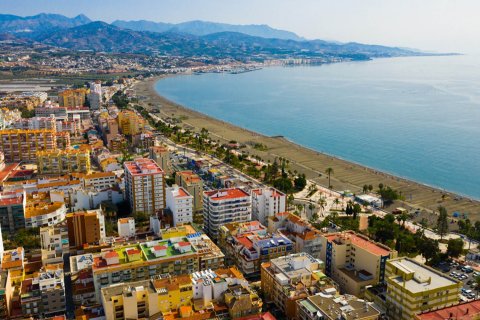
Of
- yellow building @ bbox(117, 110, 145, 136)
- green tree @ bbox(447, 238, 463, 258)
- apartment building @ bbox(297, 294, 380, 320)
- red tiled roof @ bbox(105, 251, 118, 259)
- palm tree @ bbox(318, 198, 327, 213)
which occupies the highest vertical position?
yellow building @ bbox(117, 110, 145, 136)

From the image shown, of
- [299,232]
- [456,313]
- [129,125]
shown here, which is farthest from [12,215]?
[129,125]

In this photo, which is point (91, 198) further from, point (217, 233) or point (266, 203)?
point (266, 203)

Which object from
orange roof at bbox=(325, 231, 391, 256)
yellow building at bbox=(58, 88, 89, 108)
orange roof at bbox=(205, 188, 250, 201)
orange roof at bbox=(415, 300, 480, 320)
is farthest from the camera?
yellow building at bbox=(58, 88, 89, 108)

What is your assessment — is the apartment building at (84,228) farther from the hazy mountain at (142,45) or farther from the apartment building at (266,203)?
the hazy mountain at (142,45)

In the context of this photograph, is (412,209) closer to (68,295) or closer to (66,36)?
(68,295)

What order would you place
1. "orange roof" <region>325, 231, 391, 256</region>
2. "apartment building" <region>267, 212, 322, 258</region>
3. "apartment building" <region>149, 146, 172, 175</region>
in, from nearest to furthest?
"orange roof" <region>325, 231, 391, 256</region>
"apartment building" <region>267, 212, 322, 258</region>
"apartment building" <region>149, 146, 172, 175</region>

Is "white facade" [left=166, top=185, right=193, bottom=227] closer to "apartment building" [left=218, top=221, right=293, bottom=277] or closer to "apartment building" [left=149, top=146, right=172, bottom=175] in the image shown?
"apartment building" [left=218, top=221, right=293, bottom=277]

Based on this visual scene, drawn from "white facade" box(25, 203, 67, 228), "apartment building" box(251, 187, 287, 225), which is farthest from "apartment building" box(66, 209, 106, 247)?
"apartment building" box(251, 187, 287, 225)

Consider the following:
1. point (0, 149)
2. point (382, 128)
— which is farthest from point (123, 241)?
point (382, 128)
